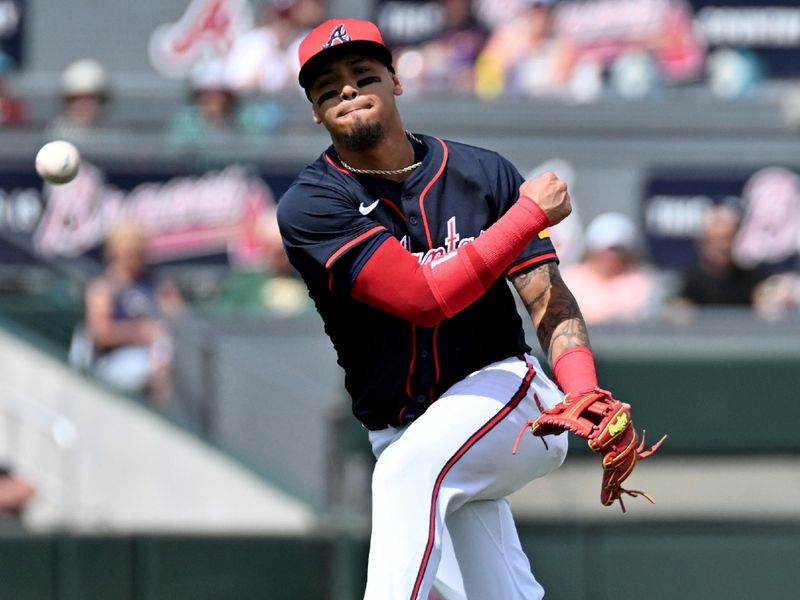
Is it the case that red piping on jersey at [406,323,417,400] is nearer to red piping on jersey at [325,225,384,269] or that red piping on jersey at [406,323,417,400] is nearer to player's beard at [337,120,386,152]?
red piping on jersey at [325,225,384,269]

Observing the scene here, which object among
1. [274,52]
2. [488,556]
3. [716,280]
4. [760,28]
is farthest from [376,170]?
[760,28]

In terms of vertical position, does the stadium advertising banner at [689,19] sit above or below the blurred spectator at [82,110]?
above

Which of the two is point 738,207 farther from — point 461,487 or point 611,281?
point 461,487

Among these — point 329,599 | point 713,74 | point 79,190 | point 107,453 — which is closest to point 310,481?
point 329,599

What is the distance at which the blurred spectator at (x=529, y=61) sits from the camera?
11.4 m

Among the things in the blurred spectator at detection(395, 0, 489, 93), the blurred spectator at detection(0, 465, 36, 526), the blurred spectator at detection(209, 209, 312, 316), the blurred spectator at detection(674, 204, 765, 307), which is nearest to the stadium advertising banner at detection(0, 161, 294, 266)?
the blurred spectator at detection(209, 209, 312, 316)

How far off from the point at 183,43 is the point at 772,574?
7767mm

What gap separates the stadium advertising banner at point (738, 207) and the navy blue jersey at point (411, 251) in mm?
6749

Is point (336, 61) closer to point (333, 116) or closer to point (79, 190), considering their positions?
point (333, 116)

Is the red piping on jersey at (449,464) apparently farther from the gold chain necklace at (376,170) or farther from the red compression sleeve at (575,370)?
the gold chain necklace at (376,170)

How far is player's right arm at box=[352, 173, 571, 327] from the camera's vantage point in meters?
3.79

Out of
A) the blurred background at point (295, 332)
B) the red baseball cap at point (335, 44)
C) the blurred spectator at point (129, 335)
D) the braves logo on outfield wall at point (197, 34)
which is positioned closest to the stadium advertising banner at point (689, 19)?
the blurred background at point (295, 332)

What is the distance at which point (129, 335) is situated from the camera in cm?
841

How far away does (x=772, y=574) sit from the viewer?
789 centimetres
